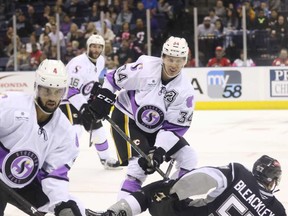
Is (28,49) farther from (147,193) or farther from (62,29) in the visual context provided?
(147,193)

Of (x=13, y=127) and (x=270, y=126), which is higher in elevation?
(x=13, y=127)

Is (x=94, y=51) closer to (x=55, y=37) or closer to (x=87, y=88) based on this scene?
(x=87, y=88)

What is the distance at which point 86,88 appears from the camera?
621 centimetres

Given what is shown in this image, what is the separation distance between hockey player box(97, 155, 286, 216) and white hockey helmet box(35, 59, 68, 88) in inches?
25.2

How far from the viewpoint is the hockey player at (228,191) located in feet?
10.5

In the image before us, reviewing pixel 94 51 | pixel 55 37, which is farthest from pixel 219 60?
pixel 94 51

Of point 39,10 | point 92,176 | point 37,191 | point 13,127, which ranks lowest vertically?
point 92,176

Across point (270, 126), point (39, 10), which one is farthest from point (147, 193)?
point (39, 10)

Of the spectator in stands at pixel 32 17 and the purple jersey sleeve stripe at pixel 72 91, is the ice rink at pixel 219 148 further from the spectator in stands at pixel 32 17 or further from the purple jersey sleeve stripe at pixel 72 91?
the spectator in stands at pixel 32 17

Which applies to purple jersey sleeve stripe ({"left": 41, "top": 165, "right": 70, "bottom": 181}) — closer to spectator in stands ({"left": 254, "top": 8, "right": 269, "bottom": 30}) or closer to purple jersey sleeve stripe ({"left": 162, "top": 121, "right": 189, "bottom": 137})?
purple jersey sleeve stripe ({"left": 162, "top": 121, "right": 189, "bottom": 137})

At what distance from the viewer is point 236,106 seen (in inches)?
408

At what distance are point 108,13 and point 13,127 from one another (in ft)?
26.7

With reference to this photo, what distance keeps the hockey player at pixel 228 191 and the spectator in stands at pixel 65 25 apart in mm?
8135

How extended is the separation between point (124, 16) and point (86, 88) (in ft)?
17.7
